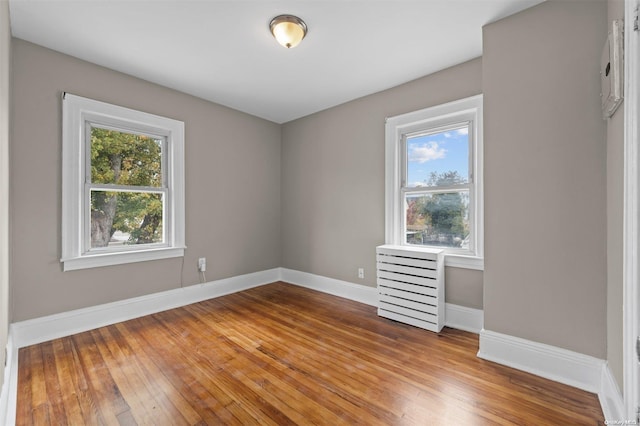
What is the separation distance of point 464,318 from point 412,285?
565mm

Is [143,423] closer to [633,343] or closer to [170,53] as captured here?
[633,343]

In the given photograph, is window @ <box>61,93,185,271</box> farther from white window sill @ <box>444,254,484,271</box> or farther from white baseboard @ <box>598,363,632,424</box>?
white baseboard @ <box>598,363,632,424</box>

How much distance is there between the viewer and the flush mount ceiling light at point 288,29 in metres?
2.12

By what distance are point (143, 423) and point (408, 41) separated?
330cm

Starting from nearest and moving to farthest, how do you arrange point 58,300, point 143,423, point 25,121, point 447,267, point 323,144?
point 143,423
point 25,121
point 58,300
point 447,267
point 323,144

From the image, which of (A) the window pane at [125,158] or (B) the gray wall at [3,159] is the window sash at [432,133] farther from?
(B) the gray wall at [3,159]

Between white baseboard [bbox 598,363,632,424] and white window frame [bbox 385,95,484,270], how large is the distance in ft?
3.59

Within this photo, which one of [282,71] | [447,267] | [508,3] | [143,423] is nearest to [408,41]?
[508,3]

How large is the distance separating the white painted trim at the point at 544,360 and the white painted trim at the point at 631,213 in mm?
582

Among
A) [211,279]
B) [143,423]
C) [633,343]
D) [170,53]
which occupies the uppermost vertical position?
[170,53]

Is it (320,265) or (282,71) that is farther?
(320,265)

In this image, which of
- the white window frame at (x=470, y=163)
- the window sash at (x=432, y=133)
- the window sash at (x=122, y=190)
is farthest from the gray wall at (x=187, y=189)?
the window sash at (x=432, y=133)

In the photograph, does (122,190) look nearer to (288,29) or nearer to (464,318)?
(288,29)

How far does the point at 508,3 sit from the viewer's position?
2012 mm
